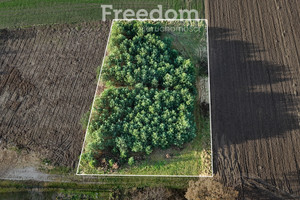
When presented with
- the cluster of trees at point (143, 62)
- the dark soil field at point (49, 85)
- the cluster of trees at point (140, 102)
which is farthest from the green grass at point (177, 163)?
the dark soil field at point (49, 85)

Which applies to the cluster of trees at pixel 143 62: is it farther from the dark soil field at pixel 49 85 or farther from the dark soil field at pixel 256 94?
the dark soil field at pixel 256 94

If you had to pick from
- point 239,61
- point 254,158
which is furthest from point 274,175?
point 239,61

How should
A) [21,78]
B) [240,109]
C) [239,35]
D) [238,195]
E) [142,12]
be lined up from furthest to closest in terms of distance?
[142,12] < [239,35] < [21,78] < [240,109] < [238,195]

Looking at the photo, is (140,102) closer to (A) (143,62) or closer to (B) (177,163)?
(A) (143,62)

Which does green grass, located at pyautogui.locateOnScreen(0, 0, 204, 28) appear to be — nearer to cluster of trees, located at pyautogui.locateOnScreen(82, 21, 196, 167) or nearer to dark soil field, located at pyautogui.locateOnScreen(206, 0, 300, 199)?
dark soil field, located at pyautogui.locateOnScreen(206, 0, 300, 199)

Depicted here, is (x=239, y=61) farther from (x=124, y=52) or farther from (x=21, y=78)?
(x=21, y=78)

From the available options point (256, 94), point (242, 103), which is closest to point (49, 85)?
point (242, 103)
